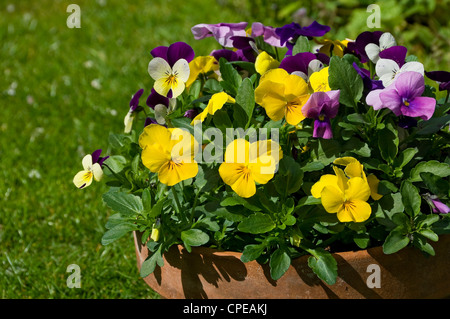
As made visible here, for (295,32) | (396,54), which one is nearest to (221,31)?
(295,32)

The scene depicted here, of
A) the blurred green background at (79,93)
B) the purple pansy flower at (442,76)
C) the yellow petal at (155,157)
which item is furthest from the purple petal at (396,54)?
the blurred green background at (79,93)

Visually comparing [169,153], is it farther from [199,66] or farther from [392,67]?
[392,67]

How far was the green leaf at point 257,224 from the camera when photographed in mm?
1543

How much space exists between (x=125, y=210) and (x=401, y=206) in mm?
744

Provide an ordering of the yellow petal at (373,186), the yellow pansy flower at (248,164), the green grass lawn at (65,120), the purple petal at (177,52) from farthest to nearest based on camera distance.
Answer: the green grass lawn at (65,120) < the purple petal at (177,52) < the yellow petal at (373,186) < the yellow pansy flower at (248,164)

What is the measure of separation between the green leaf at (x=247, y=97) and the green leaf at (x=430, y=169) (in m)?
0.47

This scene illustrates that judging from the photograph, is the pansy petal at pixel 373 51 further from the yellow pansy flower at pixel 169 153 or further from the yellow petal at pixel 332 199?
the yellow pansy flower at pixel 169 153

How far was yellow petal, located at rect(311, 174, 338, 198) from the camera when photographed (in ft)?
5.07

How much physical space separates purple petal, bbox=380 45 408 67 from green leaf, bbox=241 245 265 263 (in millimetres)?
609

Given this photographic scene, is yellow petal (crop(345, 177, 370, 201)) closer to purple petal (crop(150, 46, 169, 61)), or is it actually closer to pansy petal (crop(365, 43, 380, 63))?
pansy petal (crop(365, 43, 380, 63))

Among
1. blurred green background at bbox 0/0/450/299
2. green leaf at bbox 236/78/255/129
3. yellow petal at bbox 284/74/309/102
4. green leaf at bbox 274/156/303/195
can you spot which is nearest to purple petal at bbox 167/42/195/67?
green leaf at bbox 236/78/255/129

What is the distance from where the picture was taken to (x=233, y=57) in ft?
6.27
